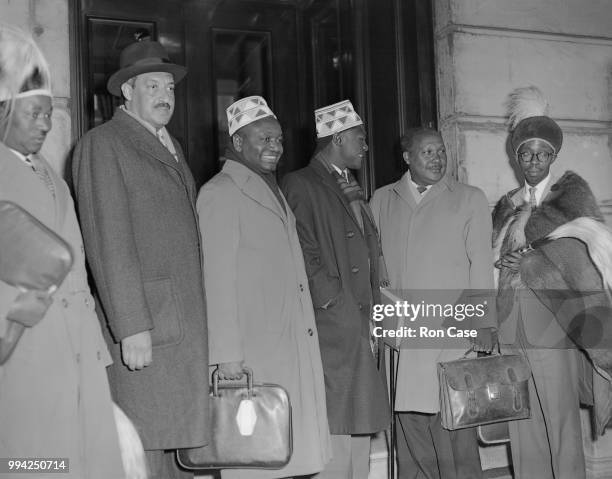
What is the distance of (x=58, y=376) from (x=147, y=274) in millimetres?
626

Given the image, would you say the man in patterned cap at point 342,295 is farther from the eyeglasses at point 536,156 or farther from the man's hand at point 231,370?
the eyeglasses at point 536,156

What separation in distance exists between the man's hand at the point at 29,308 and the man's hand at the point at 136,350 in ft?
1.31

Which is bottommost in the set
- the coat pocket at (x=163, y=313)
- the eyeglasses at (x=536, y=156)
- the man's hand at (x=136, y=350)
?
the man's hand at (x=136, y=350)

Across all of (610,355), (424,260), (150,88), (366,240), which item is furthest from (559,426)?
(150,88)

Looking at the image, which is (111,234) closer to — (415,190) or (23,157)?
(23,157)

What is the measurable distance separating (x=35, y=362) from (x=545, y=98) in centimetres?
412

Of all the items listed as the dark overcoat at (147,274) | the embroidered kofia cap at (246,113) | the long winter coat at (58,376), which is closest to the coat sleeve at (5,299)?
the long winter coat at (58,376)

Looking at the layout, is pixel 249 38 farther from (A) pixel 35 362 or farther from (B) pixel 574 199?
(A) pixel 35 362

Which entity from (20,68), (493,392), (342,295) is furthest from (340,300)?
(20,68)

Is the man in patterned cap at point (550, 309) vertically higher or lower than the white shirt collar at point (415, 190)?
lower

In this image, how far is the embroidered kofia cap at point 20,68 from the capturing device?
10.3 feet

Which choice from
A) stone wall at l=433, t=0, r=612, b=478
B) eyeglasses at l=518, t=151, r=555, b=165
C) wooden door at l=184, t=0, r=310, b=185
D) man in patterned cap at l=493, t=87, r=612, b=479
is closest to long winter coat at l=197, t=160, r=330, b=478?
man in patterned cap at l=493, t=87, r=612, b=479

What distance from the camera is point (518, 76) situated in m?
5.73

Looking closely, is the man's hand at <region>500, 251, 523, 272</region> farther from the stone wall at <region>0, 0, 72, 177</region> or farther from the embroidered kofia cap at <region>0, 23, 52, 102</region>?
the embroidered kofia cap at <region>0, 23, 52, 102</region>
